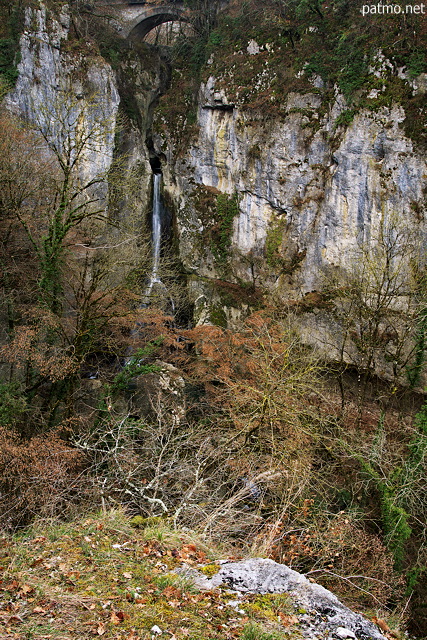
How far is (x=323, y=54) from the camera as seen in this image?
17.9 metres

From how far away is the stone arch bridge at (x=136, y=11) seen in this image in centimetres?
2419

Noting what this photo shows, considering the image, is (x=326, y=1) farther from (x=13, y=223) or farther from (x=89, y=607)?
(x=89, y=607)

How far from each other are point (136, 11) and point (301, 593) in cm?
3008

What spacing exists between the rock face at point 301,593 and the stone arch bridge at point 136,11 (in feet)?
93.5

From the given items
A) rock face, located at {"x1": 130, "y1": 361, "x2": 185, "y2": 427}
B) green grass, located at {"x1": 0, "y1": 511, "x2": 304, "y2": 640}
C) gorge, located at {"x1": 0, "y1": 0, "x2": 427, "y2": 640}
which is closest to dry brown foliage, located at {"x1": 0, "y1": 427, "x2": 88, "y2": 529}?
gorge, located at {"x1": 0, "y1": 0, "x2": 427, "y2": 640}

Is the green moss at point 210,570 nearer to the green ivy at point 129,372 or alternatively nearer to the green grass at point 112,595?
the green grass at point 112,595

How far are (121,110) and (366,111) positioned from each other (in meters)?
13.0

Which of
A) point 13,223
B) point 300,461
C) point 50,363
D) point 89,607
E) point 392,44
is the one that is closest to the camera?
point 89,607

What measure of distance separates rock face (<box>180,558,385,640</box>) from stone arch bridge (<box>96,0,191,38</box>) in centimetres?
2850

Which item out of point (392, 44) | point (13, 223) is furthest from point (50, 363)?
point (392, 44)

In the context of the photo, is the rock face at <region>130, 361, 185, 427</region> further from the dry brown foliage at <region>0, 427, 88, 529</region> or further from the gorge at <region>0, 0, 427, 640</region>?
the dry brown foliage at <region>0, 427, 88, 529</region>

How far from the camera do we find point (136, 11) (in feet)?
80.3

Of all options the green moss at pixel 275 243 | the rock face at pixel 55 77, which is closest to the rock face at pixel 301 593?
the green moss at pixel 275 243

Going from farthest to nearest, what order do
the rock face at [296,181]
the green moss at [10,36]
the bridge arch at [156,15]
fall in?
the bridge arch at [156,15], the green moss at [10,36], the rock face at [296,181]
